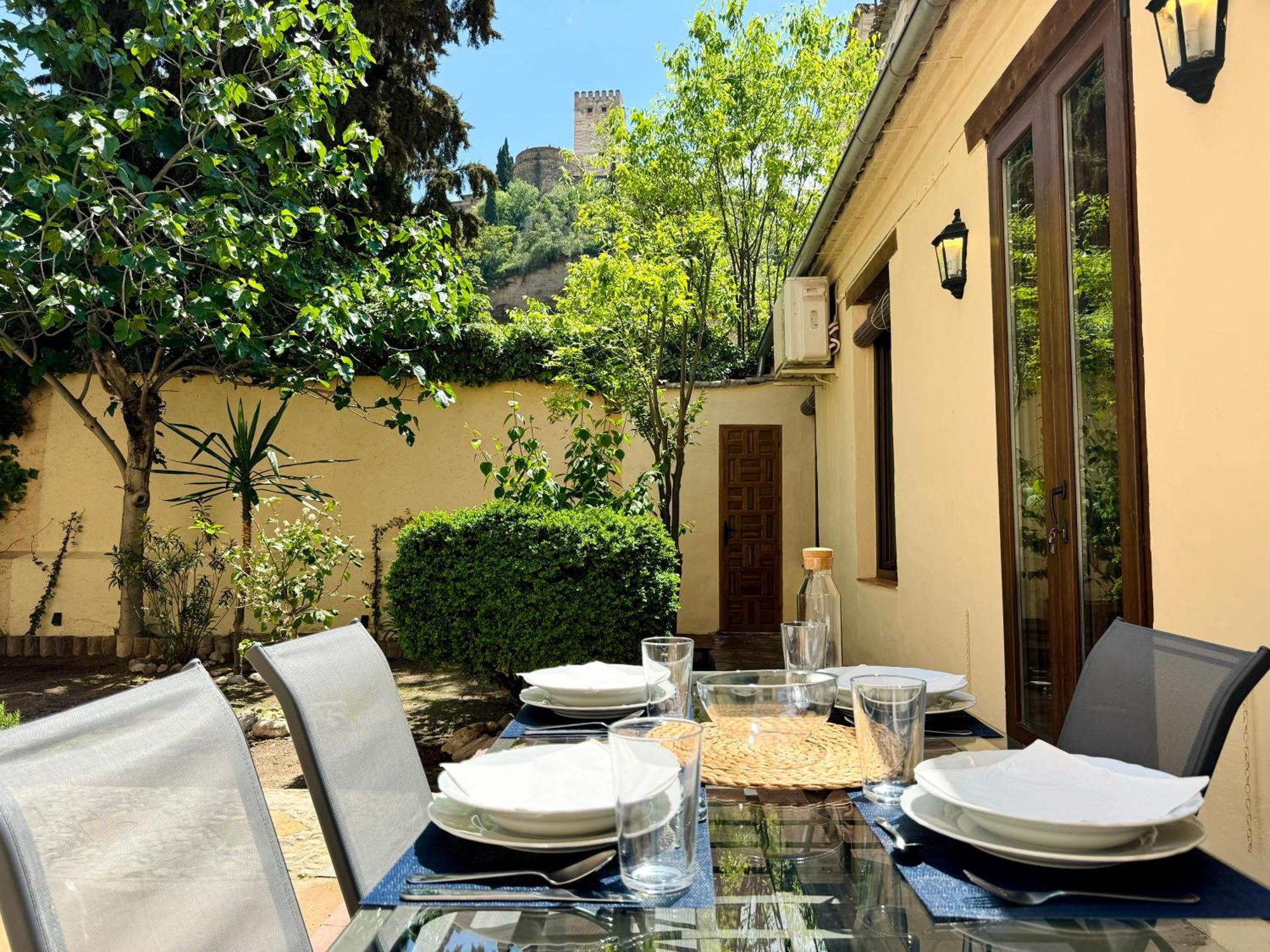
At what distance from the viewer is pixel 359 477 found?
776 centimetres

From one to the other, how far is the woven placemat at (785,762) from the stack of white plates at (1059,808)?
7.1 inches

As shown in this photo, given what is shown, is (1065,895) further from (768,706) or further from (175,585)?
(175,585)

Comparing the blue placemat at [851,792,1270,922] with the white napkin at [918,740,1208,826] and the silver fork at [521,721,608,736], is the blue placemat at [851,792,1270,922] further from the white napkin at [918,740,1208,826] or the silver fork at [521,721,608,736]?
the silver fork at [521,721,608,736]

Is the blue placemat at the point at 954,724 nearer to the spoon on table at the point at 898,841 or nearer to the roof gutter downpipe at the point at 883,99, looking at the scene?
the spoon on table at the point at 898,841

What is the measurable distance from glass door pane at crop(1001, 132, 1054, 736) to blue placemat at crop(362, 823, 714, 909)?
2.15 m

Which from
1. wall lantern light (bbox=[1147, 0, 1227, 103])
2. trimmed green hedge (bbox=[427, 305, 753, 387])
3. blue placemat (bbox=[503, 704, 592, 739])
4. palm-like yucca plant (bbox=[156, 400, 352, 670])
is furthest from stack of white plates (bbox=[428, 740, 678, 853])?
trimmed green hedge (bbox=[427, 305, 753, 387])

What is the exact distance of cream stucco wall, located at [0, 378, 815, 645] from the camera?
291 inches

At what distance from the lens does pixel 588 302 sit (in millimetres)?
6859

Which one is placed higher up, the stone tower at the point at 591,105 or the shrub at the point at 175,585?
the stone tower at the point at 591,105

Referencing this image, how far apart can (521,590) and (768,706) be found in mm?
3094

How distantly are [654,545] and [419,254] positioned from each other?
123 inches

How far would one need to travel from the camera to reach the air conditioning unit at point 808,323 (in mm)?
6234

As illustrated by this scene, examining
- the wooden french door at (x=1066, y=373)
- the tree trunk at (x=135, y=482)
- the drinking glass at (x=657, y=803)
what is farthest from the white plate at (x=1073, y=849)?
the tree trunk at (x=135, y=482)

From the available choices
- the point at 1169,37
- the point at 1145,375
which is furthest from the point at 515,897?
the point at 1169,37
